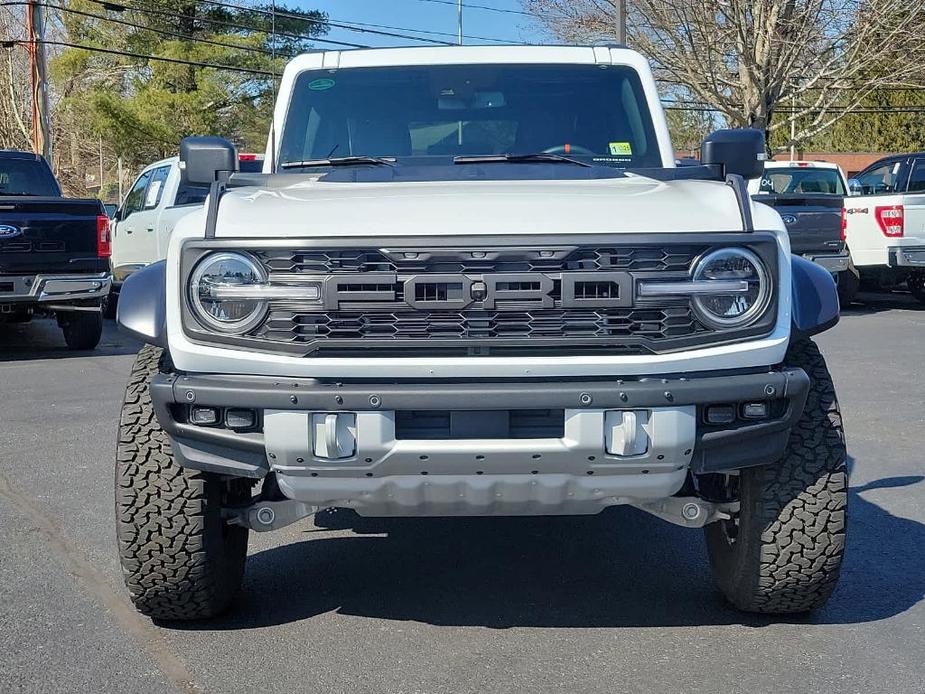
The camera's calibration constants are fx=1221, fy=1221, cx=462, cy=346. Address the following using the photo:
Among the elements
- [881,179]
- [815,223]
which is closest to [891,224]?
[815,223]

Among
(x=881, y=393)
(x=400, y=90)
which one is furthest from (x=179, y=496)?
(x=881, y=393)

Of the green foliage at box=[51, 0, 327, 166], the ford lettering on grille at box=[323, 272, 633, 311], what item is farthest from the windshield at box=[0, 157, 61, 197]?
the green foliage at box=[51, 0, 327, 166]

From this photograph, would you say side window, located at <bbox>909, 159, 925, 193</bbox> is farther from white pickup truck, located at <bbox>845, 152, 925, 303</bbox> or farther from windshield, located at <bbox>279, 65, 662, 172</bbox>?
windshield, located at <bbox>279, 65, 662, 172</bbox>

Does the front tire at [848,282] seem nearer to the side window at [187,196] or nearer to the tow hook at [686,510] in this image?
the side window at [187,196]

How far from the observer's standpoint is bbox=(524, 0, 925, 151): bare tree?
25.6 meters

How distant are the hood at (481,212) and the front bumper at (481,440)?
418 mm

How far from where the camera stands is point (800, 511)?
143 inches

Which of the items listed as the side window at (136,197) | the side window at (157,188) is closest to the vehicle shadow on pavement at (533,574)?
the side window at (157,188)

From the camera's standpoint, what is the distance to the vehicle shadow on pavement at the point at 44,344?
38.9ft

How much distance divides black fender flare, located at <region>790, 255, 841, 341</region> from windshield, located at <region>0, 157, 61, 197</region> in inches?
407

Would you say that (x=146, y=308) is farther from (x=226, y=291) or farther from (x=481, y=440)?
→ (x=481, y=440)

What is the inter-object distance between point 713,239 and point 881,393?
6063 mm

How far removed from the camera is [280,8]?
3662 cm

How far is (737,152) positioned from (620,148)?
0.59 m
